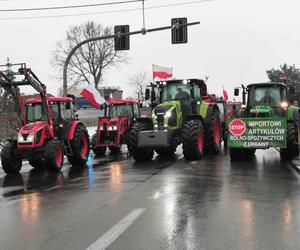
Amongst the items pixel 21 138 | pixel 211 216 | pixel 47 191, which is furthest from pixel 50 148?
pixel 211 216

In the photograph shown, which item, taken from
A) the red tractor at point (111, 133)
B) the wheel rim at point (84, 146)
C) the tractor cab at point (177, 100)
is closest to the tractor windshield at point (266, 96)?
the tractor cab at point (177, 100)

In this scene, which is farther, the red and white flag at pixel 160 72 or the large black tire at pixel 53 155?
the red and white flag at pixel 160 72

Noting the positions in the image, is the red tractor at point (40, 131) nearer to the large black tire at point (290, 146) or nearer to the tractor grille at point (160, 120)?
the tractor grille at point (160, 120)

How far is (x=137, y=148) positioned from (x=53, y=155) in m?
3.51

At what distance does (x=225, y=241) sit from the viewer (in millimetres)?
5672

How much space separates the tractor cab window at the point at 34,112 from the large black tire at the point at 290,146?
8003mm

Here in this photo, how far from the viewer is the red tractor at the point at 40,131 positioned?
13.0 m

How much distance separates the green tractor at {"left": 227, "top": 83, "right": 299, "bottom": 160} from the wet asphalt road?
1661 mm

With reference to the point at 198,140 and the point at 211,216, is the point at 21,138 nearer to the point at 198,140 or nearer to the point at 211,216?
the point at 198,140

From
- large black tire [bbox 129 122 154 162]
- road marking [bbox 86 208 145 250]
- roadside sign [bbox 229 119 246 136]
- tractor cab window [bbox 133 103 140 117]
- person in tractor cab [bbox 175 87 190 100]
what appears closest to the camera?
road marking [bbox 86 208 145 250]

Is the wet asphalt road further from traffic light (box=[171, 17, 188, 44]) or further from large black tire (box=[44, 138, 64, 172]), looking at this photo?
traffic light (box=[171, 17, 188, 44])

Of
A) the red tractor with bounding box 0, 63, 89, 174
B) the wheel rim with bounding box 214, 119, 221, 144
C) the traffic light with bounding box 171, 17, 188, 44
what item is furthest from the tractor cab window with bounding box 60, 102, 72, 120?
the traffic light with bounding box 171, 17, 188, 44

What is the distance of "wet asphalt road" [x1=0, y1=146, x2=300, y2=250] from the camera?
5805 mm

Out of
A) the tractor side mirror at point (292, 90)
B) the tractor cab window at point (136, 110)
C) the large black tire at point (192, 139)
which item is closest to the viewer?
the large black tire at point (192, 139)
